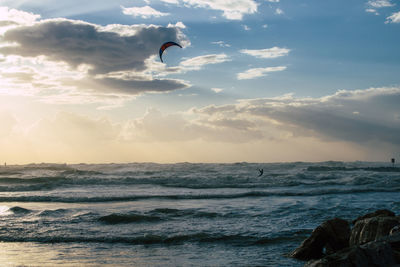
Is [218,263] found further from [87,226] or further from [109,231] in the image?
[87,226]

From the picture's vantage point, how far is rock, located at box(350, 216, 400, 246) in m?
7.22

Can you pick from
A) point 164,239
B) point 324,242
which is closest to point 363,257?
point 324,242

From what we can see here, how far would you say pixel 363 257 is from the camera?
520cm

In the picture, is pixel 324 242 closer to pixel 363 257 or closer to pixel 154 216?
pixel 363 257

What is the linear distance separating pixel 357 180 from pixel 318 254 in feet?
81.5

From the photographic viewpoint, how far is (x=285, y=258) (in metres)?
8.17

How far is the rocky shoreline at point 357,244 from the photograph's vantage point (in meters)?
5.20

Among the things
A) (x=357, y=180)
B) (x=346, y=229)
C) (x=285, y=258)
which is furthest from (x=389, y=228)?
(x=357, y=180)

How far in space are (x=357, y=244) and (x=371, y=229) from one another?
510mm

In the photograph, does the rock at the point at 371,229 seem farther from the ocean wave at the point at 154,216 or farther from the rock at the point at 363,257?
the ocean wave at the point at 154,216

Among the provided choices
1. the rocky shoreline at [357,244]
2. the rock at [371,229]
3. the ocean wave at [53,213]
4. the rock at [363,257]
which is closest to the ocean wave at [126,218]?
the ocean wave at [53,213]

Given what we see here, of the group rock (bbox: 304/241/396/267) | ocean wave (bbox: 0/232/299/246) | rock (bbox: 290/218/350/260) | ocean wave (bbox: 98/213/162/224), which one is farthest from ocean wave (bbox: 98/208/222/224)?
rock (bbox: 304/241/396/267)

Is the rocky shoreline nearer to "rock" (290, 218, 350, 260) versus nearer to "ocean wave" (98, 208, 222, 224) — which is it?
"rock" (290, 218, 350, 260)

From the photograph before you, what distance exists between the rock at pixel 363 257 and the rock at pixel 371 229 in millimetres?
1936
